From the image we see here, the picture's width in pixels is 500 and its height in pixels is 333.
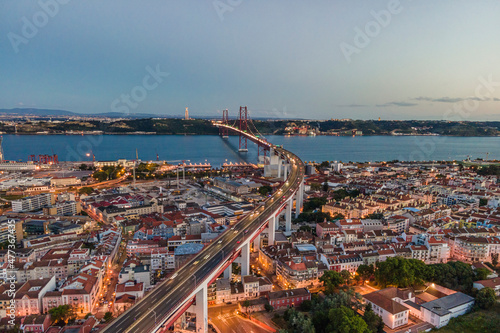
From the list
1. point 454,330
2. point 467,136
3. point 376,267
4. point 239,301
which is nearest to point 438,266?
point 376,267

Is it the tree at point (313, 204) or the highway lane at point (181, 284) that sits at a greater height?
the highway lane at point (181, 284)

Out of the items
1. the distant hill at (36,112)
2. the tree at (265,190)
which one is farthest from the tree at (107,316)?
the distant hill at (36,112)

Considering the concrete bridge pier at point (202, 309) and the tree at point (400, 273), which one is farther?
the tree at point (400, 273)

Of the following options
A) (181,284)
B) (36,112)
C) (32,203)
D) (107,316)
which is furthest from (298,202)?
(36,112)

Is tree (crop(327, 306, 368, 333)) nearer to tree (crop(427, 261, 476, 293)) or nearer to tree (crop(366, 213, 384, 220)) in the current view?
tree (crop(427, 261, 476, 293))

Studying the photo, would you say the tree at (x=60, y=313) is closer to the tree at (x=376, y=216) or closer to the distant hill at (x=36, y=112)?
the tree at (x=376, y=216)

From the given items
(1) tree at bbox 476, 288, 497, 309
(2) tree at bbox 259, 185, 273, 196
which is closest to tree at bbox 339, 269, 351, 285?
(1) tree at bbox 476, 288, 497, 309
